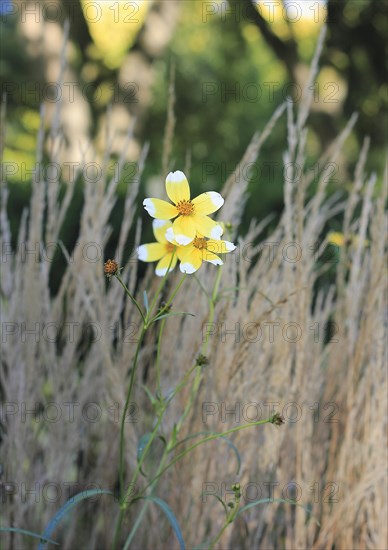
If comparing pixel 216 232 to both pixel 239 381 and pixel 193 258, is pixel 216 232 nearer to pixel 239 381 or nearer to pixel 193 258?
pixel 193 258

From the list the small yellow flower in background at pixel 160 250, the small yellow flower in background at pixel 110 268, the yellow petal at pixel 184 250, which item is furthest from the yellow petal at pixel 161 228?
the small yellow flower in background at pixel 110 268

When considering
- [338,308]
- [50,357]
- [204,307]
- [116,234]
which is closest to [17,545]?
[50,357]

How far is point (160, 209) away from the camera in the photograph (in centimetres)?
105

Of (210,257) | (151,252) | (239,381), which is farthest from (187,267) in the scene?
(239,381)

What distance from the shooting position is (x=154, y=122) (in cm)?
1998

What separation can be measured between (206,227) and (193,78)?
18949 mm

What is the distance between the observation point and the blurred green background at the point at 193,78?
486cm

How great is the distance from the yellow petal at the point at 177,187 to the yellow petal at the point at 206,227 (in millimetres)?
40

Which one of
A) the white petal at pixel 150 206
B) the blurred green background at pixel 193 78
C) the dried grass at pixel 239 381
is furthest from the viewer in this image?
the blurred green background at pixel 193 78

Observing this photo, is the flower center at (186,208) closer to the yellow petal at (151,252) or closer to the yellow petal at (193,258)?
the yellow petal at (193,258)

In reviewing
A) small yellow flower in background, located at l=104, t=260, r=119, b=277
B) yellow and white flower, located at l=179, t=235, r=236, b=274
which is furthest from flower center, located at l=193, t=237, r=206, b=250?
small yellow flower in background, located at l=104, t=260, r=119, b=277

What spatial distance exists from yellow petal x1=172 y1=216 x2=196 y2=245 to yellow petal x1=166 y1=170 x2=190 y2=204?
35 mm

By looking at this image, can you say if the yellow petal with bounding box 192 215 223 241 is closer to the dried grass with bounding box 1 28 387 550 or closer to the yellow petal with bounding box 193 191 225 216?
the yellow petal with bounding box 193 191 225 216

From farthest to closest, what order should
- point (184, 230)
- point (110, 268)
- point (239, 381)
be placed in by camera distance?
point (239, 381) < point (184, 230) < point (110, 268)
